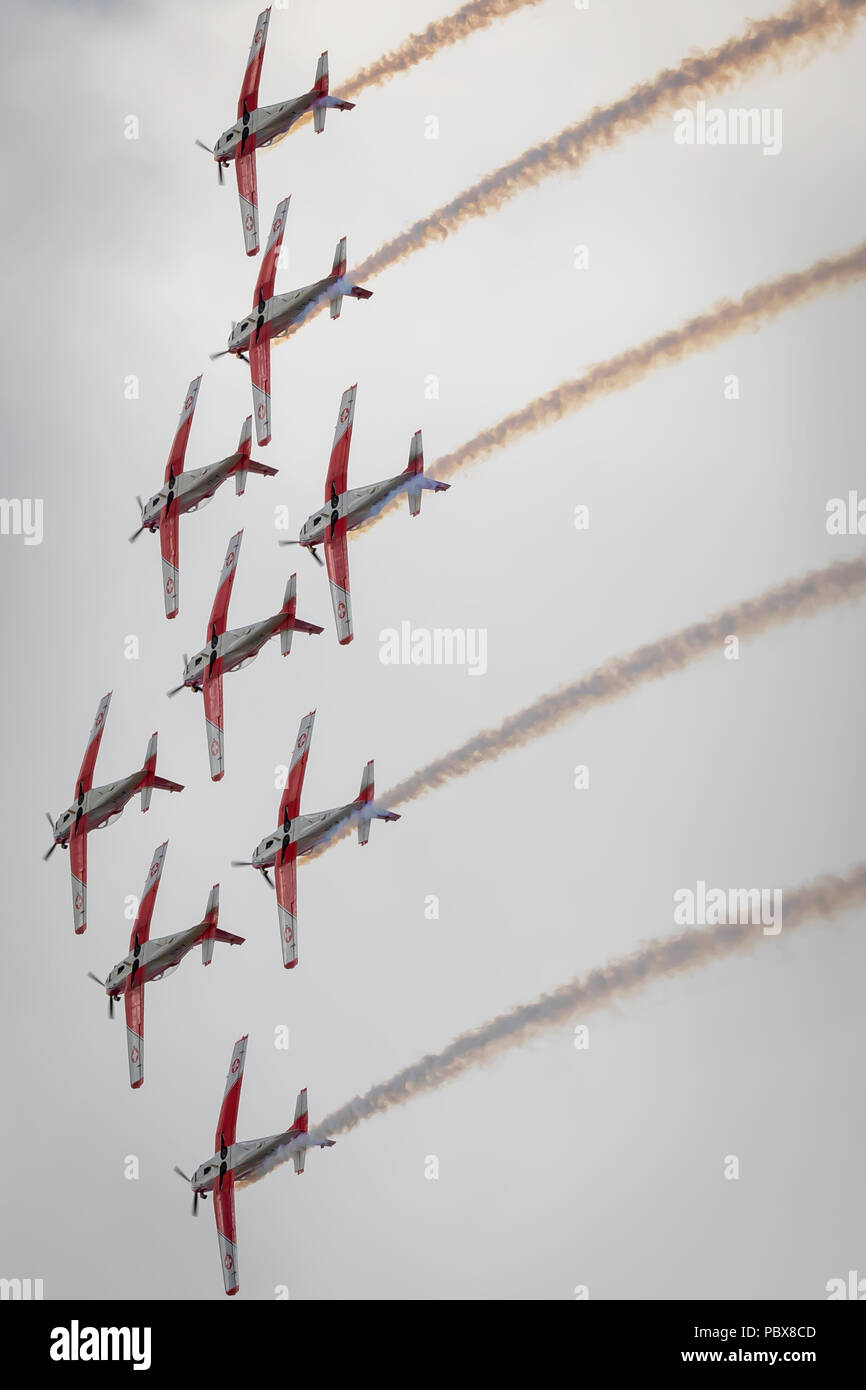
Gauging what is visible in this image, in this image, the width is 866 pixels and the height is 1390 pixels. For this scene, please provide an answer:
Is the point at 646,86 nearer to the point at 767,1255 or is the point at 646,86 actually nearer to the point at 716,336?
the point at 716,336

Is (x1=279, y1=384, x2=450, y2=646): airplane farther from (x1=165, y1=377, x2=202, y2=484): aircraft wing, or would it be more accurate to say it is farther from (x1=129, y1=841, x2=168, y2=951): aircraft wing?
(x1=129, y1=841, x2=168, y2=951): aircraft wing

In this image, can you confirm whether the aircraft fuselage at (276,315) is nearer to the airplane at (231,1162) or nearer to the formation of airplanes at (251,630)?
the formation of airplanes at (251,630)

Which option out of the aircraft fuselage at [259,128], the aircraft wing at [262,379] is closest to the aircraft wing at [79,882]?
the aircraft wing at [262,379]

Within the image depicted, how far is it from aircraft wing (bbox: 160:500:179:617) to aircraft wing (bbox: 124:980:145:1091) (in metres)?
8.64

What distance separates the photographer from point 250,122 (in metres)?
48.8

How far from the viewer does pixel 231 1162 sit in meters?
49.1

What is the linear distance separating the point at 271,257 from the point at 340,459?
16.8 ft

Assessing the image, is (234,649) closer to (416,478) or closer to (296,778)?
(296,778)

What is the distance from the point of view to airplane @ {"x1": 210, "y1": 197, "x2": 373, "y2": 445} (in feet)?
157

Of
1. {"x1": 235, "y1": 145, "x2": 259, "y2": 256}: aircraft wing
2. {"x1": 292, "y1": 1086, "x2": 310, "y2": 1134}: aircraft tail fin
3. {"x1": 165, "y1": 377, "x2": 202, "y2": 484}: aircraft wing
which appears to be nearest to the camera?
{"x1": 292, "y1": 1086, "x2": 310, "y2": 1134}: aircraft tail fin

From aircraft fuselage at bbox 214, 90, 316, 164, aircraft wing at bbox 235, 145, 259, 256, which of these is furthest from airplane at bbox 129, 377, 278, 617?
aircraft fuselage at bbox 214, 90, 316, 164

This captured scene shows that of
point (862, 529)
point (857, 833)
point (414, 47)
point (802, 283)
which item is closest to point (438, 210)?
point (414, 47)

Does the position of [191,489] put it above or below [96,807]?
above

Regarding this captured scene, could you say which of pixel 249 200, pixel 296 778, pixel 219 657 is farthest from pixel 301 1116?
pixel 249 200
